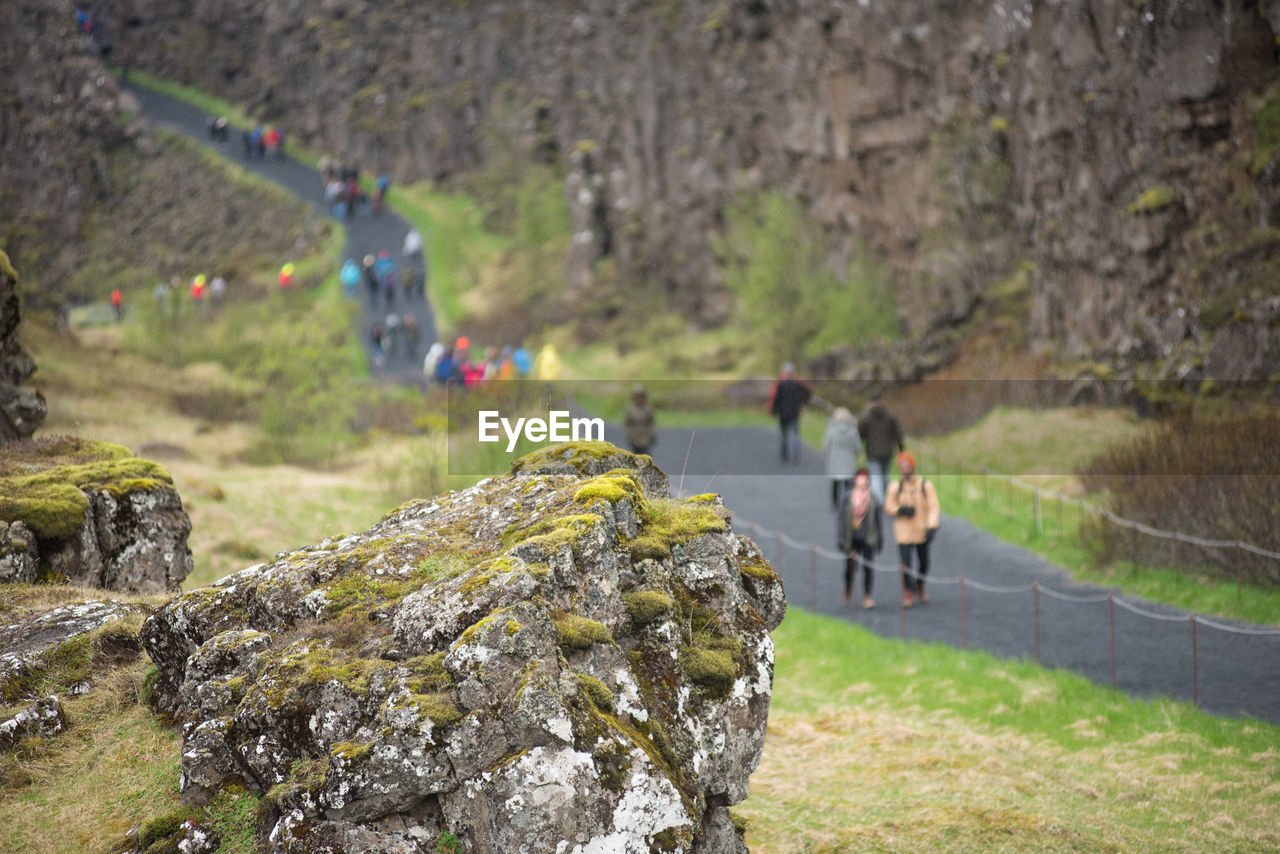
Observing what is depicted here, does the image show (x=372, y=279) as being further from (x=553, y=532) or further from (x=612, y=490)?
(x=553, y=532)

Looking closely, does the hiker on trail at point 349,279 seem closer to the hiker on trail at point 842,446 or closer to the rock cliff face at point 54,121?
the rock cliff face at point 54,121

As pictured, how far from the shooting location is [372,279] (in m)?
52.7

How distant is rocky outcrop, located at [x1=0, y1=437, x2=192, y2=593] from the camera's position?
374 inches

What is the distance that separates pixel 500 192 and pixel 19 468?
61.2 metres

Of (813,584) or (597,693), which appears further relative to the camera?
(813,584)

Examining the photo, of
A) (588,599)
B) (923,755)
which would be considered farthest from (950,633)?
(588,599)

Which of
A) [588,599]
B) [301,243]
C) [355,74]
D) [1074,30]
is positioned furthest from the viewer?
[355,74]

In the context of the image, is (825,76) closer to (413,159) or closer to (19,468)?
(19,468)

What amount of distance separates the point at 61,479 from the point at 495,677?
6.21 metres

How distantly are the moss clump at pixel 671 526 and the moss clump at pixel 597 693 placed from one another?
1157mm

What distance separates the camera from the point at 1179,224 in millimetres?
26375

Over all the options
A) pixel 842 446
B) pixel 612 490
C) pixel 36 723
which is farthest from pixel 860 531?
pixel 36 723

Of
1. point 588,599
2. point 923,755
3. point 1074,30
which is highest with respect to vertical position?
point 1074,30

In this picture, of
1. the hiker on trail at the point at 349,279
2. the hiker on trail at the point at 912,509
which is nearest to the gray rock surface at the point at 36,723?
the hiker on trail at the point at 912,509
